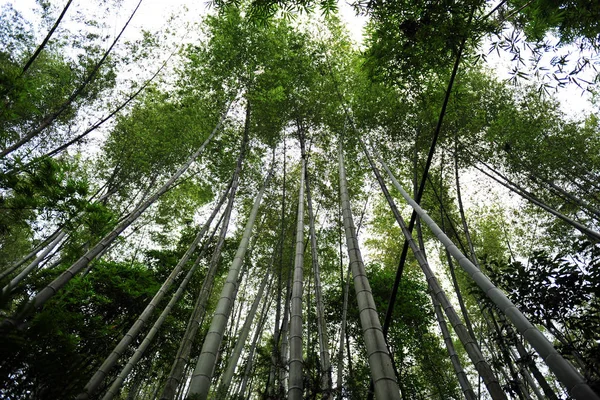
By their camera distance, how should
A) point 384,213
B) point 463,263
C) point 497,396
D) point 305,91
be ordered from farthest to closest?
1. point 384,213
2. point 305,91
3. point 463,263
4. point 497,396

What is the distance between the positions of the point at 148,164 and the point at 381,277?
599 centimetres

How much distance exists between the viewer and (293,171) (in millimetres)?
7594

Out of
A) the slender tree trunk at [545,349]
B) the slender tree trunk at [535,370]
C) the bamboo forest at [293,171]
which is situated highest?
the bamboo forest at [293,171]

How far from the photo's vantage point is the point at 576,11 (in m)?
2.48

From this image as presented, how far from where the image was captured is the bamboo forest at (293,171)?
9.41 feet

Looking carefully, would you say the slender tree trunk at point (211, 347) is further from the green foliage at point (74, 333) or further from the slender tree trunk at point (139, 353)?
the slender tree trunk at point (139, 353)

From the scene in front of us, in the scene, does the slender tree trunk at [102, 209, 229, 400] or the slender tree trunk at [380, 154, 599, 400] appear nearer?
the slender tree trunk at [380, 154, 599, 400]

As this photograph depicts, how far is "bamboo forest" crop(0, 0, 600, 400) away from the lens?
287 centimetres

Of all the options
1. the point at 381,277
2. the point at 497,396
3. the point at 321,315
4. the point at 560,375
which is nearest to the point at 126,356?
the point at 321,315

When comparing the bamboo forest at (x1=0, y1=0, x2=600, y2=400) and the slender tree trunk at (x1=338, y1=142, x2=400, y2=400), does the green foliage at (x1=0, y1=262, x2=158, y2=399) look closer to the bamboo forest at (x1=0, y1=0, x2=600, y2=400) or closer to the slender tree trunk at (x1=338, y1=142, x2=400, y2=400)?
the bamboo forest at (x1=0, y1=0, x2=600, y2=400)

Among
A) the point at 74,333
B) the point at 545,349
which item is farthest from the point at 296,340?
the point at 74,333

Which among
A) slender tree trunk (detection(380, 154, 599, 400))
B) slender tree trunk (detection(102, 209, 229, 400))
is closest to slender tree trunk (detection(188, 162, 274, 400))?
slender tree trunk (detection(102, 209, 229, 400))

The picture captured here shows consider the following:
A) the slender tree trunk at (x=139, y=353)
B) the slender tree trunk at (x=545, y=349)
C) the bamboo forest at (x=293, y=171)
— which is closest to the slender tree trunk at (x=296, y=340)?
the bamboo forest at (x=293, y=171)

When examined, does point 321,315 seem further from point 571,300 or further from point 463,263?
point 571,300
